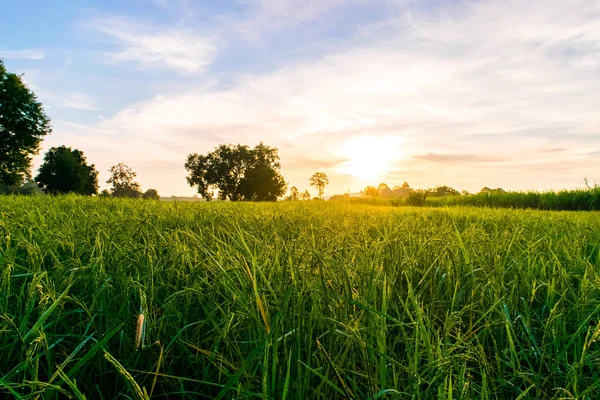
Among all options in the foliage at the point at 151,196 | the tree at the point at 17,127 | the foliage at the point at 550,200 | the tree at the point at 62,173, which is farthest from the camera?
the tree at the point at 62,173

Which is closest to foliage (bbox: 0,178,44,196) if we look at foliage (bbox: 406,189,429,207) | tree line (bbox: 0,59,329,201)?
tree line (bbox: 0,59,329,201)

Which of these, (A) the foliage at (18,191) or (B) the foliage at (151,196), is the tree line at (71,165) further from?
(B) the foliage at (151,196)

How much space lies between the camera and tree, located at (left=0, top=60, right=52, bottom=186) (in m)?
33.8

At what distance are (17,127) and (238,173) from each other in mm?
29870

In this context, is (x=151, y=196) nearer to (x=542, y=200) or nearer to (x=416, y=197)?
(x=416, y=197)

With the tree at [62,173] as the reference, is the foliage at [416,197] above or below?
below

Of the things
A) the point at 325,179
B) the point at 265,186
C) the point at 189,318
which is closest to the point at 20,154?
the point at 265,186

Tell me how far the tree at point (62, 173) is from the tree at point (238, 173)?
15.7 meters

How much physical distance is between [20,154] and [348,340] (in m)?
43.1

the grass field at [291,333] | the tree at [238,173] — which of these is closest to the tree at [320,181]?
the tree at [238,173]

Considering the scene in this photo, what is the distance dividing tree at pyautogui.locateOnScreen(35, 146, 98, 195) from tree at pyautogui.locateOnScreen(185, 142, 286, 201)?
15.7 metres

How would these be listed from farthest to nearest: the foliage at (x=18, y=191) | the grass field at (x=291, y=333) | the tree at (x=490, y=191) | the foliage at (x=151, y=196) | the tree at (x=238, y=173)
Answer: the tree at (x=238, y=173) < the tree at (x=490, y=191) < the foliage at (x=18, y=191) < the foliage at (x=151, y=196) < the grass field at (x=291, y=333)

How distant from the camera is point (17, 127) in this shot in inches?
1359

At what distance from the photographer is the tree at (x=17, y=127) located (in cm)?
3381
